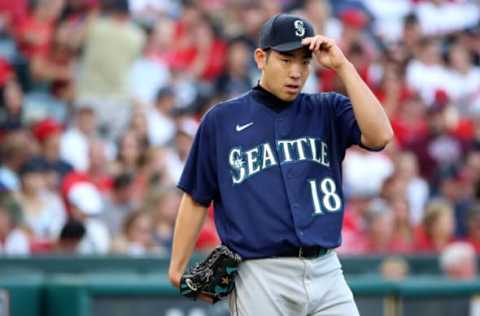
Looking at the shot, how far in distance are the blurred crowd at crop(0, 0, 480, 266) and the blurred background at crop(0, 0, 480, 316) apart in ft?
0.05

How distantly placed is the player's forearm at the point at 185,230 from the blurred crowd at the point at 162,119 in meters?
4.50

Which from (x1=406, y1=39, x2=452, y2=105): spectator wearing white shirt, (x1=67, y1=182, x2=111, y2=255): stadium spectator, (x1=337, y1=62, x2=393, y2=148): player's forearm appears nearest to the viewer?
(x1=337, y1=62, x2=393, y2=148): player's forearm

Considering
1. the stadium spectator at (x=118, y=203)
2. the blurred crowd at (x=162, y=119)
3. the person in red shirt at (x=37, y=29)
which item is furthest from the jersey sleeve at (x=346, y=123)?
the person in red shirt at (x=37, y=29)

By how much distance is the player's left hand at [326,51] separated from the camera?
4655 millimetres

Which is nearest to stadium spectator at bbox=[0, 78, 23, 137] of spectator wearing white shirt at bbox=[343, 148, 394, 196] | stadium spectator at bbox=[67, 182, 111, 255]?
stadium spectator at bbox=[67, 182, 111, 255]

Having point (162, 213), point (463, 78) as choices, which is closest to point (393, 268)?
point (162, 213)

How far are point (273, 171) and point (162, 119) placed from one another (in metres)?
6.66

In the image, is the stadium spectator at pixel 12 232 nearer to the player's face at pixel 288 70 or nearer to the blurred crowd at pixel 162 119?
the blurred crowd at pixel 162 119

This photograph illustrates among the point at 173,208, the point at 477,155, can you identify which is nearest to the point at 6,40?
the point at 173,208

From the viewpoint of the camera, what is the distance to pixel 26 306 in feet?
25.0

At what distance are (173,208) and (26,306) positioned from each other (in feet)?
8.74

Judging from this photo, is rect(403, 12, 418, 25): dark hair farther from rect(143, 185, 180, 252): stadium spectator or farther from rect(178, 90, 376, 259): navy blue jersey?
rect(178, 90, 376, 259): navy blue jersey

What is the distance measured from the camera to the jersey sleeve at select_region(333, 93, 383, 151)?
479 centimetres

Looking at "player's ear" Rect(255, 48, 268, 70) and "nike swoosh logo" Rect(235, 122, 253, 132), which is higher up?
"player's ear" Rect(255, 48, 268, 70)
